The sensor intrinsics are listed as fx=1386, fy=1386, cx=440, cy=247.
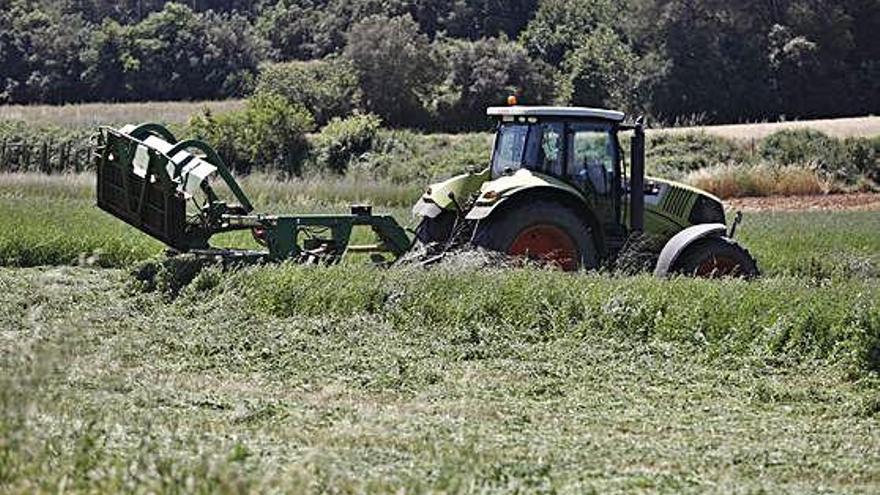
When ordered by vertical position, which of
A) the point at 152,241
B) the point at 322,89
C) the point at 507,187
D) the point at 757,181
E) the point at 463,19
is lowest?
the point at 152,241

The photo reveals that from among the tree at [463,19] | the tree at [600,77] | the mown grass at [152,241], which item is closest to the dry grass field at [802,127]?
the tree at [600,77]

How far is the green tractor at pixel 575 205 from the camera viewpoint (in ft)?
47.2

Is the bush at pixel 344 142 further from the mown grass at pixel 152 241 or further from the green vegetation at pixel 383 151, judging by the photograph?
the mown grass at pixel 152 241

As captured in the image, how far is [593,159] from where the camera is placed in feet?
49.8

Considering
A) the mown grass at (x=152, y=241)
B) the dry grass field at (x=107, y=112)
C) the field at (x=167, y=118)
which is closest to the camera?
the mown grass at (x=152, y=241)

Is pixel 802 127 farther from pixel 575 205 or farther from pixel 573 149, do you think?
pixel 575 205

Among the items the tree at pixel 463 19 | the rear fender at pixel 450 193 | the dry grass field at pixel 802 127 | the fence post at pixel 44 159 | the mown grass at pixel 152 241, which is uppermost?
the tree at pixel 463 19

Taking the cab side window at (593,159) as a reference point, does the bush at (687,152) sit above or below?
below

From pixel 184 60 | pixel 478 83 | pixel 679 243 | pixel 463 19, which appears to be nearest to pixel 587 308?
pixel 679 243

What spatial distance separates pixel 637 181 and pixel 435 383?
537 cm

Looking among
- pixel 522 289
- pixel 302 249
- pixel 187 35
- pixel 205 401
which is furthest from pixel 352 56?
pixel 205 401

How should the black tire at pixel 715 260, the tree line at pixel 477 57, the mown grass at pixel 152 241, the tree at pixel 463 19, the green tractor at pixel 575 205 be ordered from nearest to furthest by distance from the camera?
1. the green tractor at pixel 575 205
2. the black tire at pixel 715 260
3. the mown grass at pixel 152 241
4. the tree line at pixel 477 57
5. the tree at pixel 463 19

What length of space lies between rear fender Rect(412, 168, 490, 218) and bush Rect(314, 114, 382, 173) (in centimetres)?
2431

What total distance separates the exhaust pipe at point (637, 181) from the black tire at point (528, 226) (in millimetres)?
809
